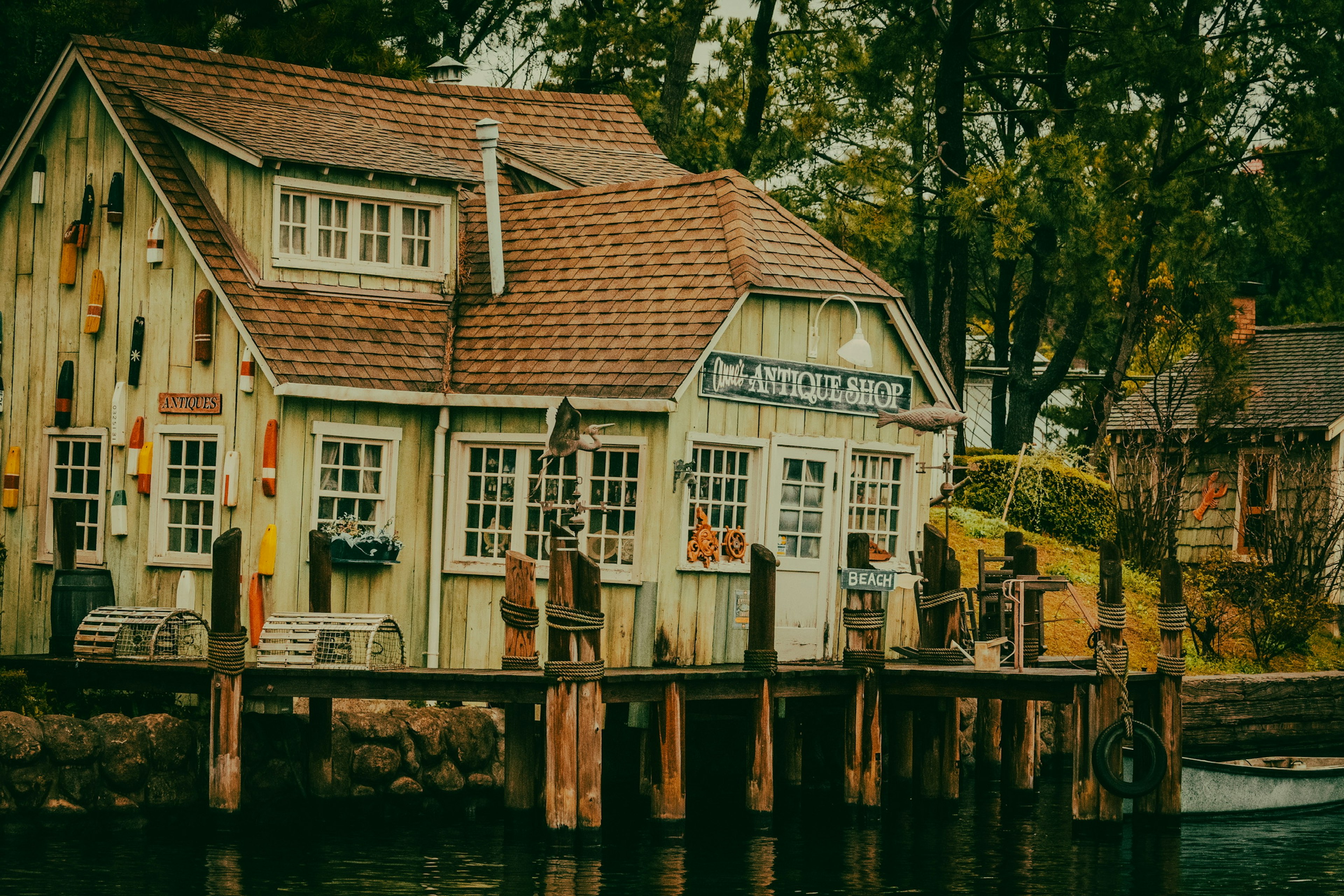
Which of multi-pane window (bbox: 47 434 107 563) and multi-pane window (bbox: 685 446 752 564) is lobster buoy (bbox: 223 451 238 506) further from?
multi-pane window (bbox: 685 446 752 564)

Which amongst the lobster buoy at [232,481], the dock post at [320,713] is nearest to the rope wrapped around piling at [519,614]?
the dock post at [320,713]

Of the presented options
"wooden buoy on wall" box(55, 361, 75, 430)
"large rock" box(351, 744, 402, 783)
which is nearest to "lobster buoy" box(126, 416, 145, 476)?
"wooden buoy on wall" box(55, 361, 75, 430)

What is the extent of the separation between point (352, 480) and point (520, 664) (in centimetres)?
408

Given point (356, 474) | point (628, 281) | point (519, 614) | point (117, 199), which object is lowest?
point (519, 614)

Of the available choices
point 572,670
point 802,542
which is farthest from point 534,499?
point 572,670

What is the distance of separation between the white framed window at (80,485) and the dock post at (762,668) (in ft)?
23.7

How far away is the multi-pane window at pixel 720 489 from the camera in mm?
18047

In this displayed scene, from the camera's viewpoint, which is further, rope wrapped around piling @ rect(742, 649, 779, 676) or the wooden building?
the wooden building

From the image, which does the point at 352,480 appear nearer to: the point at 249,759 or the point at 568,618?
the point at 249,759

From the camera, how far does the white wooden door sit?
61.1ft

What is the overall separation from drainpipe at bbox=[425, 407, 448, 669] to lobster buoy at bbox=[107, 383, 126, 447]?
10.8 feet

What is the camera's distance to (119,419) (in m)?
19.4

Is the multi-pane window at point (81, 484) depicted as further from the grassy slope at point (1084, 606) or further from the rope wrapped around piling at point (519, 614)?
the grassy slope at point (1084, 606)

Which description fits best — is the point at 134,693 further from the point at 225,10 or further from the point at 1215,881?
the point at 225,10
